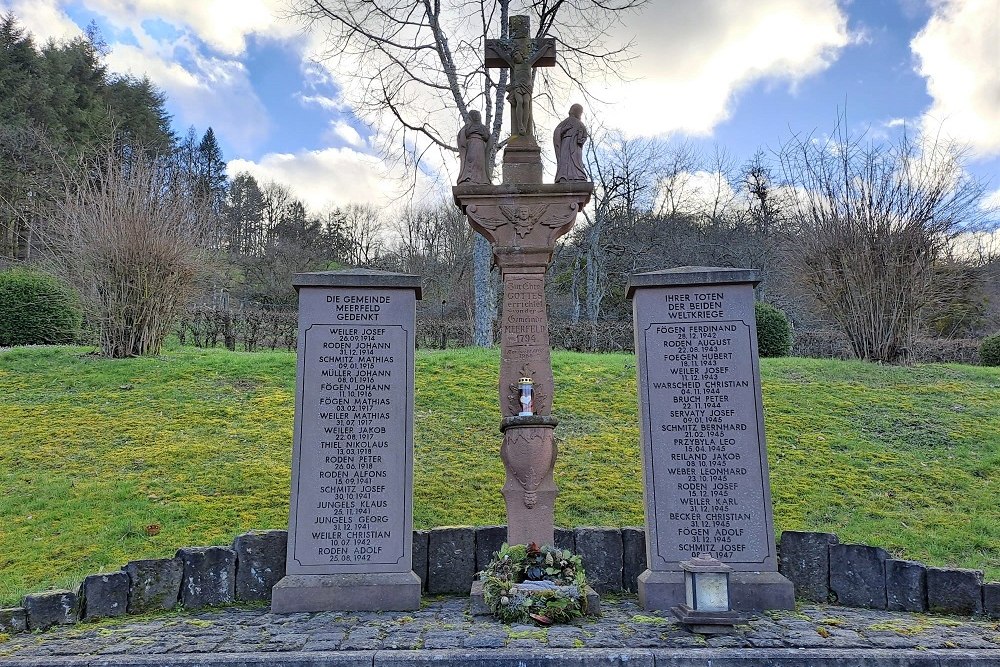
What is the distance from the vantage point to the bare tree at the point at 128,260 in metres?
12.8

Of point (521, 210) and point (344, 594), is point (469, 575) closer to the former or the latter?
point (344, 594)

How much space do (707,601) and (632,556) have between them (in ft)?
5.06

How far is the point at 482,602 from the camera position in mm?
5254

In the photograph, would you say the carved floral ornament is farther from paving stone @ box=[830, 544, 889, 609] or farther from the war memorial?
paving stone @ box=[830, 544, 889, 609]

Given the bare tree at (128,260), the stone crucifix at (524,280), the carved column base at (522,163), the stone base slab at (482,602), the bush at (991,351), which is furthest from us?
the bush at (991,351)

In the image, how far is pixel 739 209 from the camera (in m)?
36.8

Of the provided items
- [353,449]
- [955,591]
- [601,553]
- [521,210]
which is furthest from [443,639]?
[955,591]

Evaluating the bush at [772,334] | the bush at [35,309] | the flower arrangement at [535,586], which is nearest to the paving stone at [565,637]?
the flower arrangement at [535,586]

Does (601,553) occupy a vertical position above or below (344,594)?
above

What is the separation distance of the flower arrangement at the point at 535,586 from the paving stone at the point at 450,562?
700 mm

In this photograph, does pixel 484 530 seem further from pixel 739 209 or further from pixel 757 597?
pixel 739 209

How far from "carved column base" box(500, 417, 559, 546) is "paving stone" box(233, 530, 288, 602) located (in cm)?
206

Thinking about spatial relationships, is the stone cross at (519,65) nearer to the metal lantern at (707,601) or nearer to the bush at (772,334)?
the metal lantern at (707,601)

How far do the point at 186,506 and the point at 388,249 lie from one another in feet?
118
